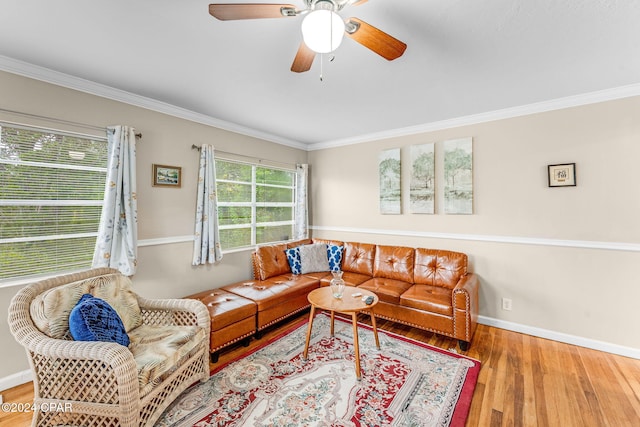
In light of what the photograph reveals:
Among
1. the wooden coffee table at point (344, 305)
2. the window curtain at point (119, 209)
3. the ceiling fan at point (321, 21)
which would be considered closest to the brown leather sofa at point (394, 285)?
the wooden coffee table at point (344, 305)

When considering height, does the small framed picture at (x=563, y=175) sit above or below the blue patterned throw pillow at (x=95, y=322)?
above

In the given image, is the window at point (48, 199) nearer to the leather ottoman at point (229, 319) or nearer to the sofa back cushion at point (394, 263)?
the leather ottoman at point (229, 319)

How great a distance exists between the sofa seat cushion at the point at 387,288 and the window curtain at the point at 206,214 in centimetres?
188

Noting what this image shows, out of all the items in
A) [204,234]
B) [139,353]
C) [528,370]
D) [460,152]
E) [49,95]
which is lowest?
[528,370]

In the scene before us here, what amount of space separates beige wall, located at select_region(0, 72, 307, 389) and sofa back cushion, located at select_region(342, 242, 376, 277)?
4.99 ft

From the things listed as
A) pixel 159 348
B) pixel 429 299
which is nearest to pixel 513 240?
pixel 429 299

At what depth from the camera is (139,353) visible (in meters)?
1.70

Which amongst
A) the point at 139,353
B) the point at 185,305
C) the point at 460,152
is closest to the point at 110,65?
the point at 185,305

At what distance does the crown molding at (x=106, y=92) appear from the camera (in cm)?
207

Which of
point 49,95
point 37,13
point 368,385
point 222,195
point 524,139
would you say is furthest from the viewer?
point 222,195

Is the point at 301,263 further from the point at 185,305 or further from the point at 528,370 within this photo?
the point at 528,370

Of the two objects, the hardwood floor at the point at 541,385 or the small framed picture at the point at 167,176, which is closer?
the hardwood floor at the point at 541,385

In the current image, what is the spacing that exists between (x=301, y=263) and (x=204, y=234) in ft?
4.39

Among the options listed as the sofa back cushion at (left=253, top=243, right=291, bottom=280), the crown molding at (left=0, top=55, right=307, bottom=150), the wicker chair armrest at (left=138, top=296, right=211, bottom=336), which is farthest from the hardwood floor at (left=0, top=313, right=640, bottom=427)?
the crown molding at (left=0, top=55, right=307, bottom=150)
